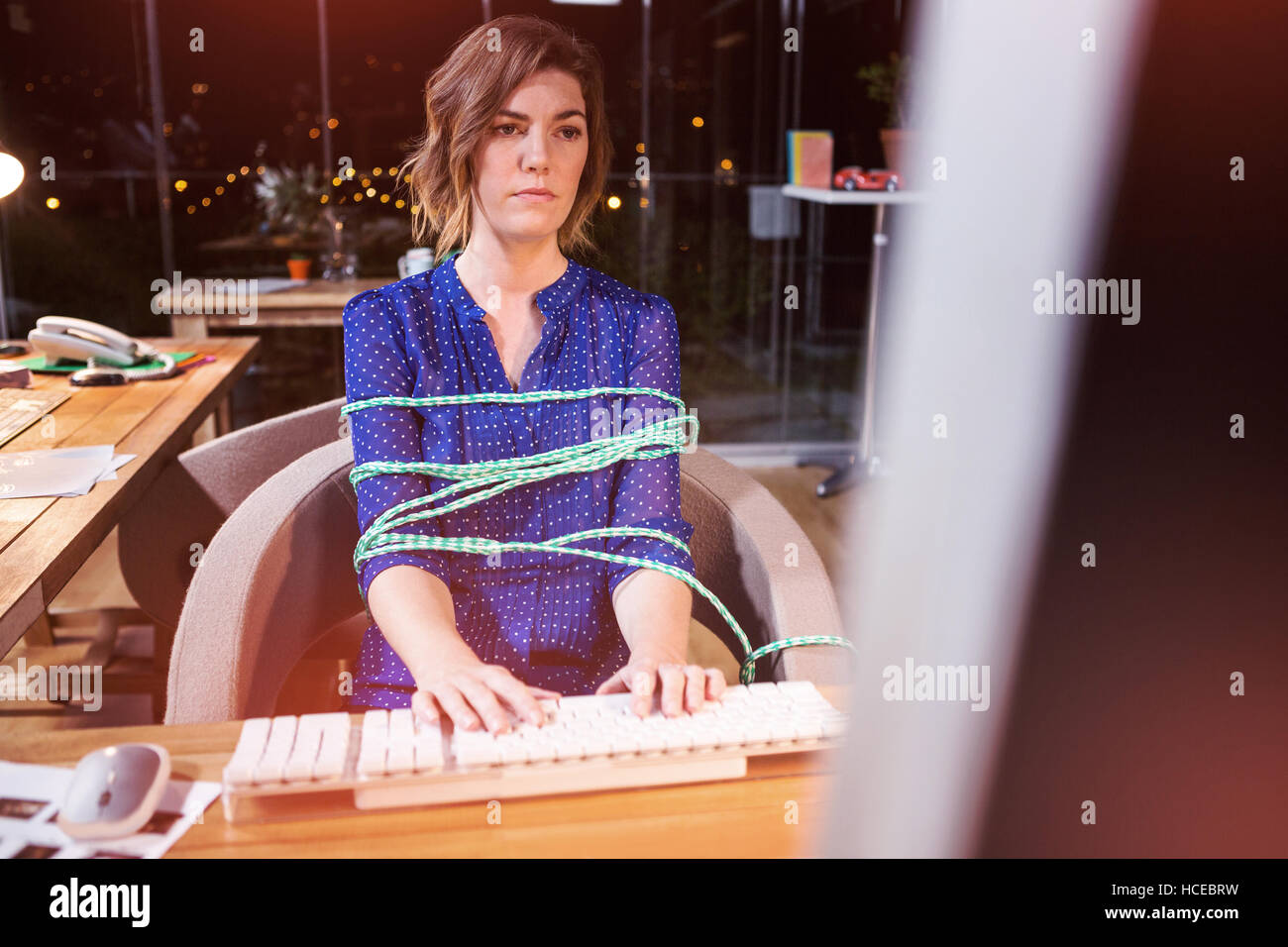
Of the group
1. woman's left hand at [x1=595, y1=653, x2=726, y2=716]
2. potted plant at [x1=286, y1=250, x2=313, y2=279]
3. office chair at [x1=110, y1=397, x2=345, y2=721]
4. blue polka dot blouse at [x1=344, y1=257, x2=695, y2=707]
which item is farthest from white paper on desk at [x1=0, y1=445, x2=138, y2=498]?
potted plant at [x1=286, y1=250, x2=313, y2=279]

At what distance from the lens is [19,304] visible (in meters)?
4.76

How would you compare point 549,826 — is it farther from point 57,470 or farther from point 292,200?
point 292,200

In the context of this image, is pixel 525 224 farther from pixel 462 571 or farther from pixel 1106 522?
pixel 1106 522

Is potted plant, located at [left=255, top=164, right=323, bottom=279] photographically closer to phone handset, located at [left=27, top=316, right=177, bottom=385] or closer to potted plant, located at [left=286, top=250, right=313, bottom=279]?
potted plant, located at [left=286, top=250, right=313, bottom=279]

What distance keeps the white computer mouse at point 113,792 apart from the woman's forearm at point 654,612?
0.53 m

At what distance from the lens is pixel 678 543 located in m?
1.30

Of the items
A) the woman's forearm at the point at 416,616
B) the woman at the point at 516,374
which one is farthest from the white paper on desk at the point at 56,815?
the woman at the point at 516,374

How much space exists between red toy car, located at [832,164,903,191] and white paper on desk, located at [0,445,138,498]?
3.23 meters

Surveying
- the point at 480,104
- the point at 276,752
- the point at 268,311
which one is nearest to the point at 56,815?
the point at 276,752

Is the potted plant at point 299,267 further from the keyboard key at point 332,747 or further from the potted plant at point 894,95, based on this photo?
the keyboard key at point 332,747

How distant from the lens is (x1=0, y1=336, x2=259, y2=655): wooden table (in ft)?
3.85

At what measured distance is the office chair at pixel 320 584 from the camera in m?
1.13
